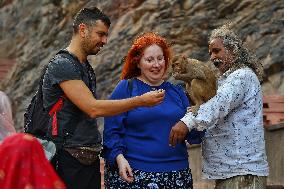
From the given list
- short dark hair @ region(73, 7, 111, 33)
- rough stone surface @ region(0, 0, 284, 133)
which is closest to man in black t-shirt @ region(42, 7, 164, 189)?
short dark hair @ region(73, 7, 111, 33)

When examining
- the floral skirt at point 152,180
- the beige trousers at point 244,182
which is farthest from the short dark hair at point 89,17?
the beige trousers at point 244,182

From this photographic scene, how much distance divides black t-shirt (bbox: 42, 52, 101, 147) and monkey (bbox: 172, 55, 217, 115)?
0.76 m

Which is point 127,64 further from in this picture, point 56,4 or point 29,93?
point 56,4

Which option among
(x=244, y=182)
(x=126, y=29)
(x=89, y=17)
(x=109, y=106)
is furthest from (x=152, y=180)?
(x=126, y=29)

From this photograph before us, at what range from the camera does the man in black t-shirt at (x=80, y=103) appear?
4199 millimetres

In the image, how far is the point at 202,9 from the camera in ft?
36.6

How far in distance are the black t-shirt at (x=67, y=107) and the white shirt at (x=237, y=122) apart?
2.07 ft

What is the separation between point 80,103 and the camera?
420 centimetres

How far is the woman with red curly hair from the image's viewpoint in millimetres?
4602

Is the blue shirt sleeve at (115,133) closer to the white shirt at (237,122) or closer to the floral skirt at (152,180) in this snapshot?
the floral skirt at (152,180)

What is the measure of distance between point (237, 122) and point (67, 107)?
3.45 ft

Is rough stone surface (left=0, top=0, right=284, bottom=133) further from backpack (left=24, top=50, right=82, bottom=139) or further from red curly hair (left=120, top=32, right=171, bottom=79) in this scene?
backpack (left=24, top=50, right=82, bottom=139)

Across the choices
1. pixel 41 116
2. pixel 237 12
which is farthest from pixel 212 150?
pixel 237 12

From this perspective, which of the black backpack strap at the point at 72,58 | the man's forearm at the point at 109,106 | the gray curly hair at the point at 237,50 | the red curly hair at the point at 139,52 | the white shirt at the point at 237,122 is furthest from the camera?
the red curly hair at the point at 139,52
